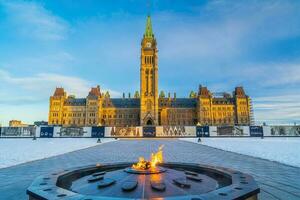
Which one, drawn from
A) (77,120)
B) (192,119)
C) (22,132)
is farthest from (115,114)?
(22,132)

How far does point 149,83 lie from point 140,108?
515 inches

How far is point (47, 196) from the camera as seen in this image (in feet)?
11.2

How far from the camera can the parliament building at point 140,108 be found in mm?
110375

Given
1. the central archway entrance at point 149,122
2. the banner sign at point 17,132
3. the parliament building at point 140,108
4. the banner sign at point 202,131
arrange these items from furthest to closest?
the parliament building at point 140,108
the central archway entrance at point 149,122
the banner sign at point 17,132
the banner sign at point 202,131

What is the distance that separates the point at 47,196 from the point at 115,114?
4439 inches

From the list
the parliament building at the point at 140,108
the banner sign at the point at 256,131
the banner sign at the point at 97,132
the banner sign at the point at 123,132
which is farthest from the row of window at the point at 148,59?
the banner sign at the point at 256,131

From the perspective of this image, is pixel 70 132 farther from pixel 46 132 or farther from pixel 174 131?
pixel 174 131

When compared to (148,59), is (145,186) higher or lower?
lower

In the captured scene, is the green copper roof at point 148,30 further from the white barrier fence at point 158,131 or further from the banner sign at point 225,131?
the banner sign at point 225,131

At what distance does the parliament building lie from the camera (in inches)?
4345

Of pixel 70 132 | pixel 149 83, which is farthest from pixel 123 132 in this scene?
pixel 149 83

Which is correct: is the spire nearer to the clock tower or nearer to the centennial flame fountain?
the clock tower

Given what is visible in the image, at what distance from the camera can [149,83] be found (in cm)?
10312

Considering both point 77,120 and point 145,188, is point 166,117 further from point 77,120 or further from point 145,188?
point 145,188
